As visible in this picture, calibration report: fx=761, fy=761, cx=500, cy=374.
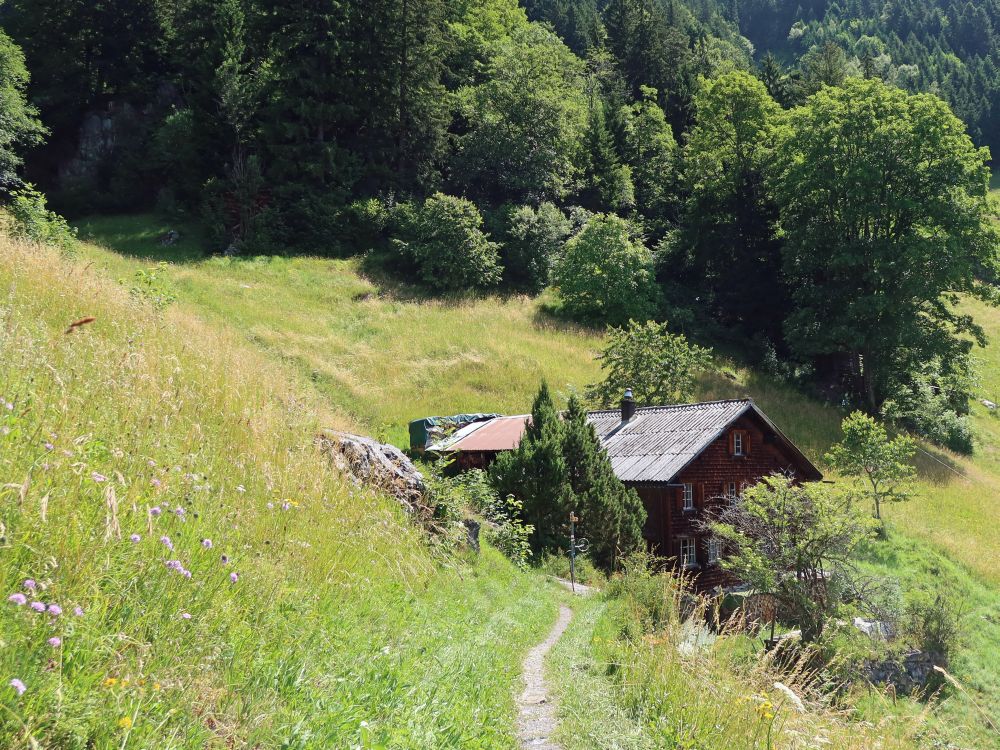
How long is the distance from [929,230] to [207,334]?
137 feet

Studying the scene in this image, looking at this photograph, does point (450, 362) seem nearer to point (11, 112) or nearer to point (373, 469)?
point (11, 112)

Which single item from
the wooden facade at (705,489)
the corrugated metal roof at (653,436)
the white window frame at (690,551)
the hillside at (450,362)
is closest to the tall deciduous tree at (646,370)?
the hillside at (450,362)

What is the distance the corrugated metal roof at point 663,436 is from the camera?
25.6m

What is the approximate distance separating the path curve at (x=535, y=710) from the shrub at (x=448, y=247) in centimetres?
3968

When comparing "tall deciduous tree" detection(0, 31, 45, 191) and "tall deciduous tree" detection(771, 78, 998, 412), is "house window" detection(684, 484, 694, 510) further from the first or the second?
"tall deciduous tree" detection(0, 31, 45, 191)

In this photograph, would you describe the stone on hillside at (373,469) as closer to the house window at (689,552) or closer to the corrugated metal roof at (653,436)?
the corrugated metal roof at (653,436)

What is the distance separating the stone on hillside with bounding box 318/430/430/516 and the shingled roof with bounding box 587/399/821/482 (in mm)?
16148

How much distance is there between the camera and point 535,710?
631cm

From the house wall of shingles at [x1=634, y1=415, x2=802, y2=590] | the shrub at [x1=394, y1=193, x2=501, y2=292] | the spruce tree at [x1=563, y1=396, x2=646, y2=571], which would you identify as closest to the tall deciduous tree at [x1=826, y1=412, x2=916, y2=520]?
the house wall of shingles at [x1=634, y1=415, x2=802, y2=590]

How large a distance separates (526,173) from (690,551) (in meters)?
37.0

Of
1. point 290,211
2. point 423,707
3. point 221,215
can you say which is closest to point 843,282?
point 290,211

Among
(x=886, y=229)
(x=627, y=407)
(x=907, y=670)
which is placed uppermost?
(x=886, y=229)

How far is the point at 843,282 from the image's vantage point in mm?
44344

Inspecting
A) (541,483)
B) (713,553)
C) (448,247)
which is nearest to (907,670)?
(713,553)
